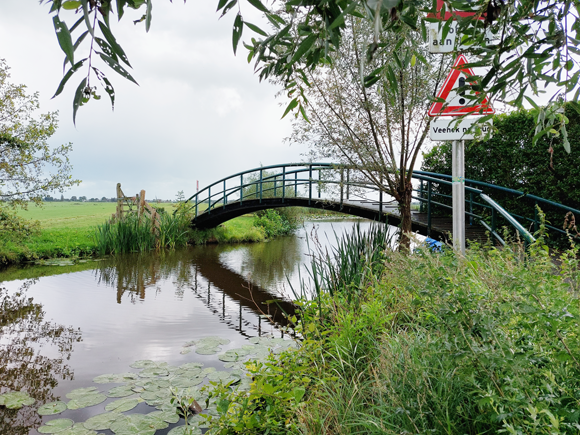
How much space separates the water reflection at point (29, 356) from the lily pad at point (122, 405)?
0.44 m

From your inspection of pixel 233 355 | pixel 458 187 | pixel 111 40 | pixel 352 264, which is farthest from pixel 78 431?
pixel 458 187

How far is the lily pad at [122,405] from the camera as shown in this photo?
8.67 ft

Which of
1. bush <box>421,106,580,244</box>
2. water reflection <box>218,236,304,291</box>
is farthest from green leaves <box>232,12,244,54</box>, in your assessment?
bush <box>421,106,580,244</box>

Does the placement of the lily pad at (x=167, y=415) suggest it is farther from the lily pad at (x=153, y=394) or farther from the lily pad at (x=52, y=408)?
the lily pad at (x=52, y=408)

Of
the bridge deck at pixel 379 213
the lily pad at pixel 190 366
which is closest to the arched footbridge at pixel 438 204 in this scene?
the bridge deck at pixel 379 213

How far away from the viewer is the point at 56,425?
2.46 metres

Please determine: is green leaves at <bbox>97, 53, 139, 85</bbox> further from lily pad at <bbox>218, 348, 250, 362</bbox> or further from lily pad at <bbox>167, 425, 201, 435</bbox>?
lily pad at <bbox>218, 348, 250, 362</bbox>

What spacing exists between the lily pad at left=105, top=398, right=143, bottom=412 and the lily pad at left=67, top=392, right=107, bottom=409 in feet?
0.45

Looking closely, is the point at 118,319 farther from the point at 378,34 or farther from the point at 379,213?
the point at 378,34

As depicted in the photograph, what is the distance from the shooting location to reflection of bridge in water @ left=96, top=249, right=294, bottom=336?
5084 millimetres

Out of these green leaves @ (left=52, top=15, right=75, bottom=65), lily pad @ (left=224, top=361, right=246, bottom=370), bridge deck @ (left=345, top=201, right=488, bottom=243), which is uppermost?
green leaves @ (left=52, top=15, right=75, bottom=65)

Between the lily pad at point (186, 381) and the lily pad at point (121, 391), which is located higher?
the lily pad at point (186, 381)

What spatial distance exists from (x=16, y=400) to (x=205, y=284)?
446 cm

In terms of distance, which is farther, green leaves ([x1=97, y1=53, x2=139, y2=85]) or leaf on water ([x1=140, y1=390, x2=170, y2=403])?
leaf on water ([x1=140, y1=390, x2=170, y2=403])
